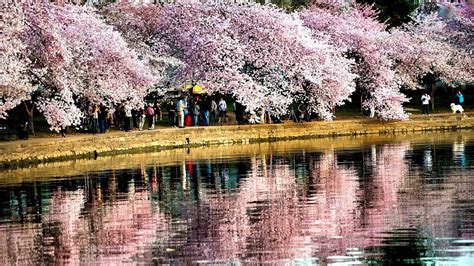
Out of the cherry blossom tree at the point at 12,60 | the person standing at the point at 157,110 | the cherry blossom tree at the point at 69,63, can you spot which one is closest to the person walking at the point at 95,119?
the cherry blossom tree at the point at 69,63

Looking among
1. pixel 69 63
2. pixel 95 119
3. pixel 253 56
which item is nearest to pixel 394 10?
pixel 253 56

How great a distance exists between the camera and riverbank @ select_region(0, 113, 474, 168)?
152 feet

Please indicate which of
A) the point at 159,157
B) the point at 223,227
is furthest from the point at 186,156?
the point at 223,227

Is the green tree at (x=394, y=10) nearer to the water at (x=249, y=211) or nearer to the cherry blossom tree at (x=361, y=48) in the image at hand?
the cherry blossom tree at (x=361, y=48)

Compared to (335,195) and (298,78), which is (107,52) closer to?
(298,78)

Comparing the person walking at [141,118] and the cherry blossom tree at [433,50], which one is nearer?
the person walking at [141,118]

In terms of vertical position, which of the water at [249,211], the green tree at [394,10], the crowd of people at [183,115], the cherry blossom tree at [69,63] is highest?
the green tree at [394,10]

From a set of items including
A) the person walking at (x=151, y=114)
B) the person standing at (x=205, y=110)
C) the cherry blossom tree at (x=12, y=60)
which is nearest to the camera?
the cherry blossom tree at (x=12, y=60)

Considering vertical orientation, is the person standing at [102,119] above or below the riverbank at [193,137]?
above

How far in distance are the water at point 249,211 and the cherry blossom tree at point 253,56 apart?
21525 millimetres

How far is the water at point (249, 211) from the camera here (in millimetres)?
17297

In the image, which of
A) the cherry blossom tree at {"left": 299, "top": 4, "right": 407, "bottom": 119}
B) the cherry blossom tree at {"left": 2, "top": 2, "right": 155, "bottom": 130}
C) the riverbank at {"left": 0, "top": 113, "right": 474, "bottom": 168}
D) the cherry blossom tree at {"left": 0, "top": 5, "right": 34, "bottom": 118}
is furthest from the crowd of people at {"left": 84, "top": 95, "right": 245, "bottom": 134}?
the cherry blossom tree at {"left": 299, "top": 4, "right": 407, "bottom": 119}

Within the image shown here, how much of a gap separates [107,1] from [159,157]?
117ft

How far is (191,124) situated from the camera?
61906mm
